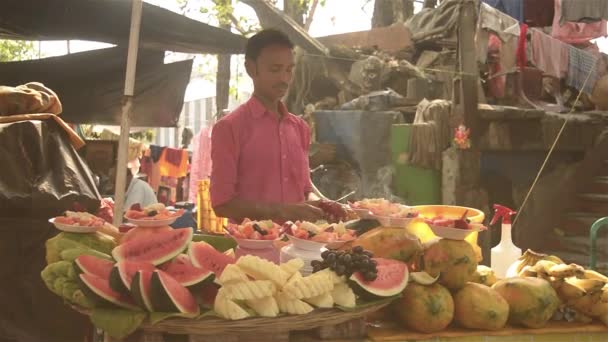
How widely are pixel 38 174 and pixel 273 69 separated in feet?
6.44

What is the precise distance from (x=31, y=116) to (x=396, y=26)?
10965 mm

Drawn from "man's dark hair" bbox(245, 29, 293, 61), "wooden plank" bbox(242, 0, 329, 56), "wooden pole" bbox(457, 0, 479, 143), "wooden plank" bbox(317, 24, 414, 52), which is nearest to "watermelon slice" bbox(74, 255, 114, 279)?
"man's dark hair" bbox(245, 29, 293, 61)

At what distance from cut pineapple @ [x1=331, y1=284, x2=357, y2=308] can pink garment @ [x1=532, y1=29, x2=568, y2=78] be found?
34.4ft

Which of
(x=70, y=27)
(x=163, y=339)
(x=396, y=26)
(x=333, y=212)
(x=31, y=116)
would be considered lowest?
(x=163, y=339)

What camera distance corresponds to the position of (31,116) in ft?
13.6

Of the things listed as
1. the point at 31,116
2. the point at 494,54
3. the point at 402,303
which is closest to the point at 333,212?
the point at 402,303

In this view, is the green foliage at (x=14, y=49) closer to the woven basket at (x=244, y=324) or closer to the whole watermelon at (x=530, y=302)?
the woven basket at (x=244, y=324)

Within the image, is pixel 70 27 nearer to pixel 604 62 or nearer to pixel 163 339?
pixel 163 339

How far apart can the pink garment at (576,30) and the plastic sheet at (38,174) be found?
10724mm

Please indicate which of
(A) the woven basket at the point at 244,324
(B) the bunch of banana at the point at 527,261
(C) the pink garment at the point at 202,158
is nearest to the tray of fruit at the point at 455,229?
(B) the bunch of banana at the point at 527,261

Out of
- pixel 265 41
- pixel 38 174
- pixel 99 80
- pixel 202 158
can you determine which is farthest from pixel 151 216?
pixel 202 158

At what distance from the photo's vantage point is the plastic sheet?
391 cm

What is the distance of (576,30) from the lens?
12.1 metres

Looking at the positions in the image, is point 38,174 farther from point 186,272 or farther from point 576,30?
point 576,30
